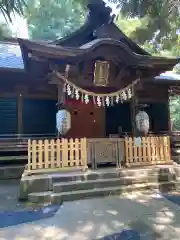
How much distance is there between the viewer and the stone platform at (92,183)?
5.58m

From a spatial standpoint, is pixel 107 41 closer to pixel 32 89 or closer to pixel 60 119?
pixel 60 119

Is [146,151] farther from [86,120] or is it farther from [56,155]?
[86,120]

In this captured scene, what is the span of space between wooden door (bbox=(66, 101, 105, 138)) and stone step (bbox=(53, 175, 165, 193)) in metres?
3.57

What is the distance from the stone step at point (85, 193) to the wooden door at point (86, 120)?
148 inches

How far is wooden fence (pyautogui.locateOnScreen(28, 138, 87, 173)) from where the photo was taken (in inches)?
246

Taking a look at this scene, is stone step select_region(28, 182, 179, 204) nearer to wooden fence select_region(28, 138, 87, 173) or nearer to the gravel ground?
the gravel ground

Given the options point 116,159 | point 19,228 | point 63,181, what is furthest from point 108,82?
point 19,228

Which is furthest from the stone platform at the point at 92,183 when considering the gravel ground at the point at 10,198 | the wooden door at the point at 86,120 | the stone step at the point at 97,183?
the wooden door at the point at 86,120

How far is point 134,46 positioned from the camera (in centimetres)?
941

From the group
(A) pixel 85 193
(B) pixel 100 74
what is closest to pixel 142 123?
(B) pixel 100 74

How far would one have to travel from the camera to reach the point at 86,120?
9688mm

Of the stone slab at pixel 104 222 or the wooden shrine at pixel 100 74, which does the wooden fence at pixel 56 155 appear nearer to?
the stone slab at pixel 104 222

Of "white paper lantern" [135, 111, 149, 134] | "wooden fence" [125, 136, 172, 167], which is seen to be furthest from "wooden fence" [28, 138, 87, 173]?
"white paper lantern" [135, 111, 149, 134]

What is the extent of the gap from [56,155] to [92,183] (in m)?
1.22
